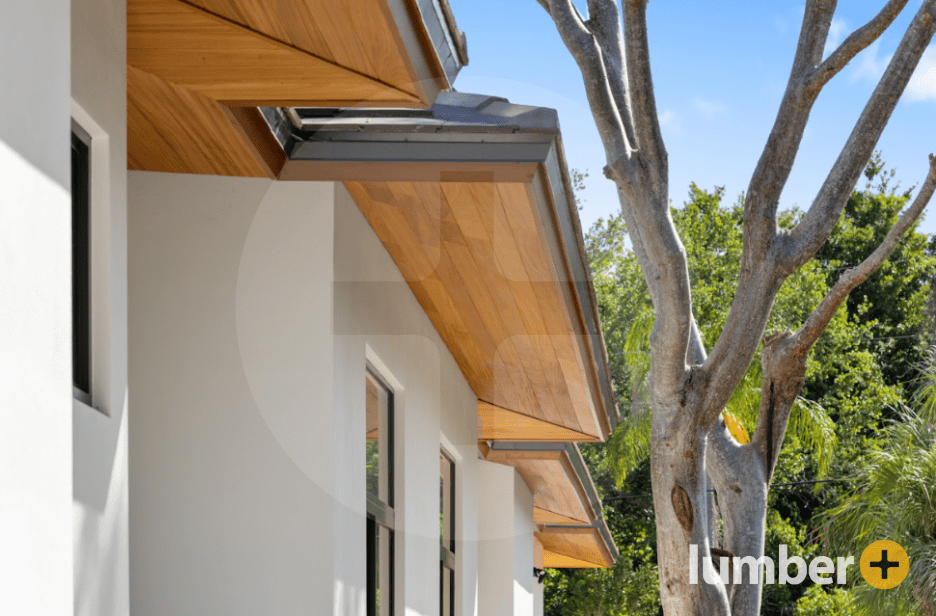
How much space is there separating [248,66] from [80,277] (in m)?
1.08

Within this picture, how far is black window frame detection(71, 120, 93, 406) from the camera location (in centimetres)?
334

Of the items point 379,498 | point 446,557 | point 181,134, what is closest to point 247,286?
point 181,134

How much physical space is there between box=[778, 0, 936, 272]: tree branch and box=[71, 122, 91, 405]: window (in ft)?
15.7

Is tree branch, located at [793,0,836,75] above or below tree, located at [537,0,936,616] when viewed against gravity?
above

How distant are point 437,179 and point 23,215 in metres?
2.94

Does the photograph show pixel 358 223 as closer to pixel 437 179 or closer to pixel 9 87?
pixel 437 179

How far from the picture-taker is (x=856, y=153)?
278 inches

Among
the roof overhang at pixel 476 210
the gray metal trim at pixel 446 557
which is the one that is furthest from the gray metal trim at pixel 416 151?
the gray metal trim at pixel 446 557

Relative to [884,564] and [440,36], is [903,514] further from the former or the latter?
[440,36]

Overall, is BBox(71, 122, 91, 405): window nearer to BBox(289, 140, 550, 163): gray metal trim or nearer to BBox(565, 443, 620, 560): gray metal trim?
BBox(289, 140, 550, 163): gray metal trim

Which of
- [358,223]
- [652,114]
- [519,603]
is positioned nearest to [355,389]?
[358,223]

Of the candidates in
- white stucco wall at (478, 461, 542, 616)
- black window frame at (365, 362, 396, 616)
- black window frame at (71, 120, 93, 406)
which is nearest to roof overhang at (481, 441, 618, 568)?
white stucco wall at (478, 461, 542, 616)

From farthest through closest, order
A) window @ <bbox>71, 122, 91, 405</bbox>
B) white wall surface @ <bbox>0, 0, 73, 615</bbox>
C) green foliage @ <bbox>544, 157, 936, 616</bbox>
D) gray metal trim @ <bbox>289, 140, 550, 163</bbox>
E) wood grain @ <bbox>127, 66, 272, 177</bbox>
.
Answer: green foliage @ <bbox>544, 157, 936, 616</bbox> → gray metal trim @ <bbox>289, 140, 550, 163</bbox> → wood grain @ <bbox>127, 66, 272, 177</bbox> → window @ <bbox>71, 122, 91, 405</bbox> → white wall surface @ <bbox>0, 0, 73, 615</bbox>

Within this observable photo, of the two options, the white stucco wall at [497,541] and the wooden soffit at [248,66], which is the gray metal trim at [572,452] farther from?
the wooden soffit at [248,66]
